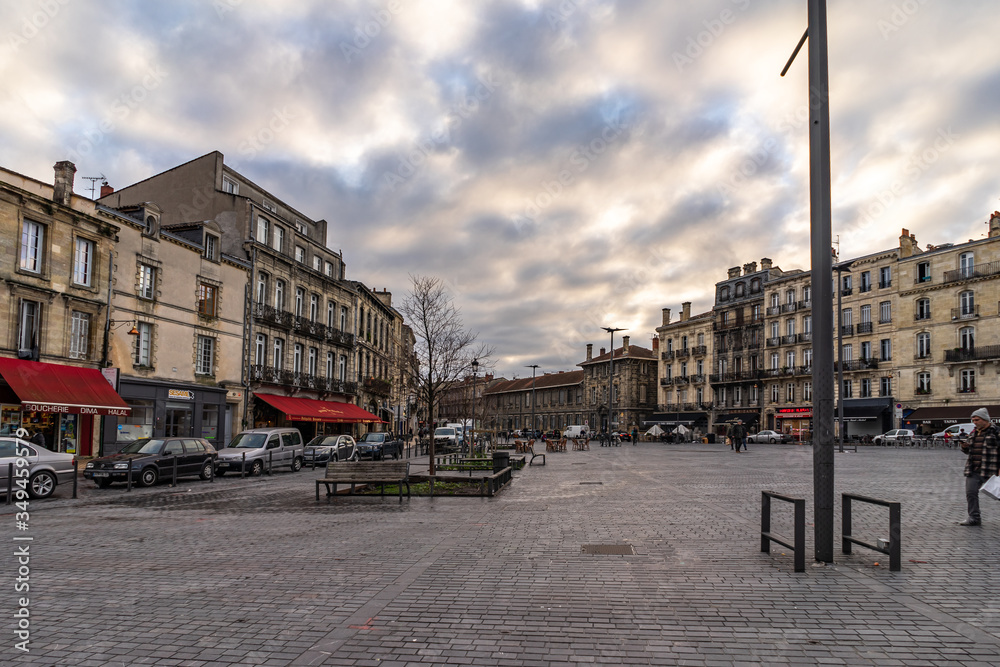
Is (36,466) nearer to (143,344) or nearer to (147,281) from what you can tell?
(143,344)

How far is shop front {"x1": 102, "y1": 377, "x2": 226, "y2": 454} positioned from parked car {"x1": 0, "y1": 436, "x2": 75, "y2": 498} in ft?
32.8

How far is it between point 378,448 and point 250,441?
28.2ft

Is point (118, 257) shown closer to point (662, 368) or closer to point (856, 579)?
point (856, 579)

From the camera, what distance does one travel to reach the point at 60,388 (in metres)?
22.0

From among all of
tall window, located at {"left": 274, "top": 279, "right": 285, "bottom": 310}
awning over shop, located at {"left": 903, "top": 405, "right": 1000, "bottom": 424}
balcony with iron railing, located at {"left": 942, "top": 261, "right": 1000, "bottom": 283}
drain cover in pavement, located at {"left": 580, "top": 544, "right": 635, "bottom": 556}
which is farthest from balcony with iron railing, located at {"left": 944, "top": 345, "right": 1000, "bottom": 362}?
drain cover in pavement, located at {"left": 580, "top": 544, "right": 635, "bottom": 556}

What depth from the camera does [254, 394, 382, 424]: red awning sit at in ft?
115

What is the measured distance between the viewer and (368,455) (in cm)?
3161

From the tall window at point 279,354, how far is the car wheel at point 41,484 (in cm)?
2124

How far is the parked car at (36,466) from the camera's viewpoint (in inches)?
566

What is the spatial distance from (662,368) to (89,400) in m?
64.1

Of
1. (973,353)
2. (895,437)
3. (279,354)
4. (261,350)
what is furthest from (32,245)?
(973,353)

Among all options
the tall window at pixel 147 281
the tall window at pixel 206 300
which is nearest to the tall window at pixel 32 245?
the tall window at pixel 147 281

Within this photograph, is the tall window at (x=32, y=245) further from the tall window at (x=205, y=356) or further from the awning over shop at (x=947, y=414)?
the awning over shop at (x=947, y=414)

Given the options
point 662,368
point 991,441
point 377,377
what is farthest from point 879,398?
point 991,441
